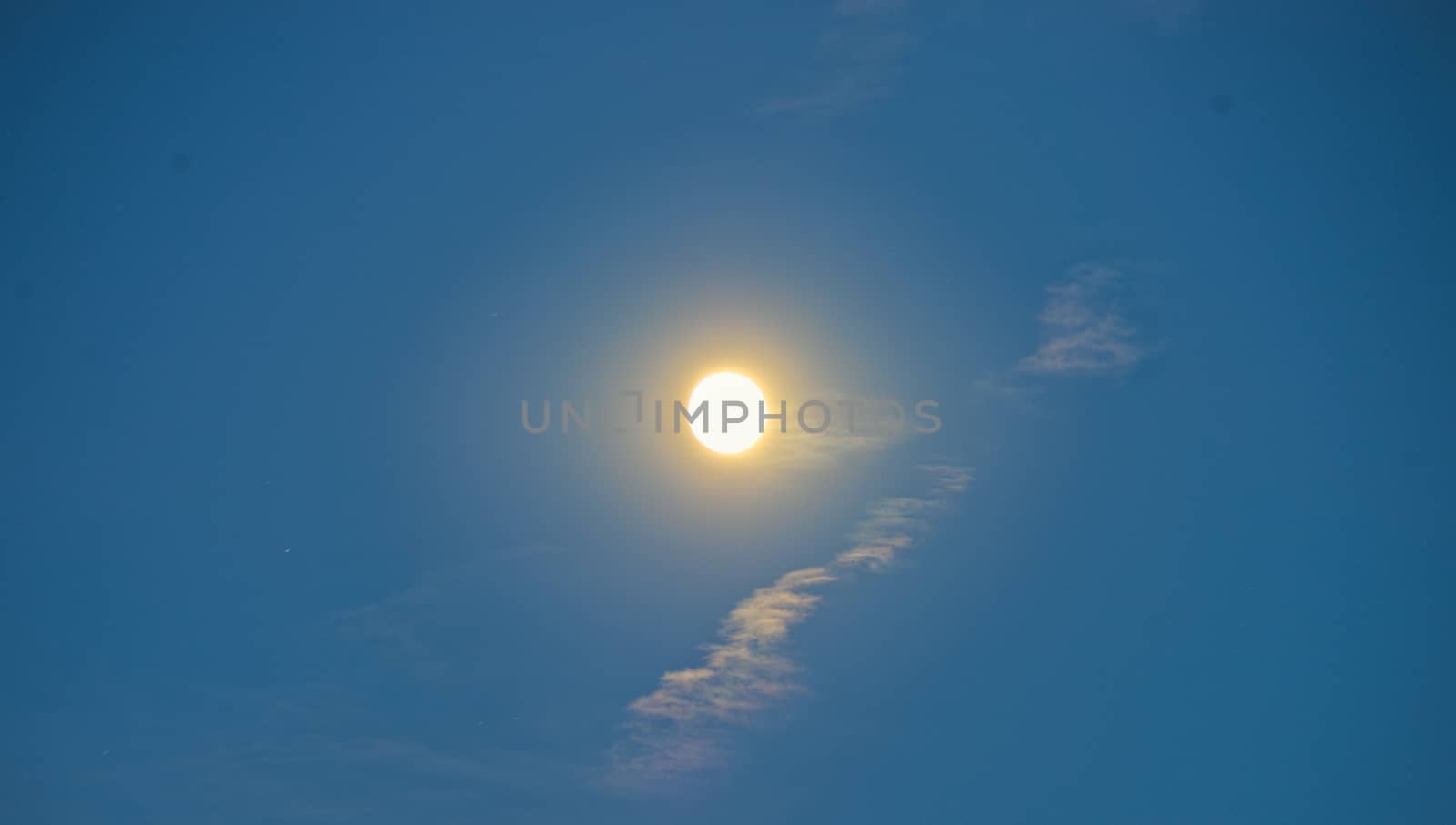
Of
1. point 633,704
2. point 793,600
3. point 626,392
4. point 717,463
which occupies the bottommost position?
point 633,704

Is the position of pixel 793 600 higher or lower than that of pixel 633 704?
higher

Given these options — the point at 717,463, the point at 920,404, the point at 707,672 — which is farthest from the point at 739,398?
the point at 707,672

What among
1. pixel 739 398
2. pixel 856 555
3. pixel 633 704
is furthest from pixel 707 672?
pixel 739 398

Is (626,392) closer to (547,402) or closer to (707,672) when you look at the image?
(547,402)

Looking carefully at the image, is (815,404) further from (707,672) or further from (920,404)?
(707,672)

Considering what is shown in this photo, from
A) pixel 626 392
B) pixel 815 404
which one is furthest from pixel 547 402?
pixel 815 404

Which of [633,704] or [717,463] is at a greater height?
[717,463]

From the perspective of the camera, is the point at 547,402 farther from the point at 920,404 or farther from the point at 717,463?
the point at 920,404
